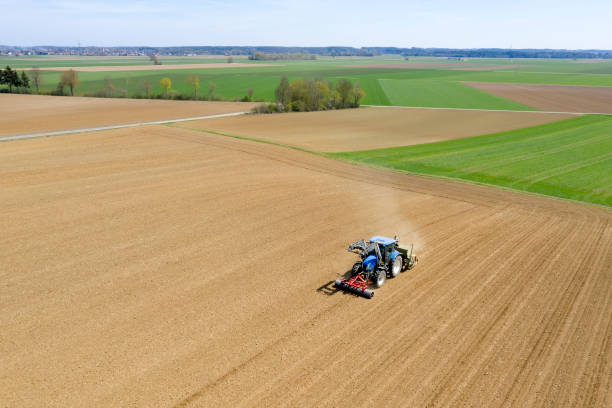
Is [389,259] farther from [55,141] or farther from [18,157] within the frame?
[55,141]

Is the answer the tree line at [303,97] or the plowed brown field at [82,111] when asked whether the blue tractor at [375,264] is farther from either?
the tree line at [303,97]

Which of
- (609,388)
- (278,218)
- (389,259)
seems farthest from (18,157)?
(609,388)

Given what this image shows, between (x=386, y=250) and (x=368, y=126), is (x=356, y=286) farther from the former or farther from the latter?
(x=368, y=126)

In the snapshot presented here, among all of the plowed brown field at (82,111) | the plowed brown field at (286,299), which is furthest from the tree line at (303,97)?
the plowed brown field at (286,299)

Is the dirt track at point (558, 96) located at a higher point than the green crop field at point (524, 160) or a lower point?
higher

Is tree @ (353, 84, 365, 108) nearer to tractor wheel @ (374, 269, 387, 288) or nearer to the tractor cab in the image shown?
the tractor cab

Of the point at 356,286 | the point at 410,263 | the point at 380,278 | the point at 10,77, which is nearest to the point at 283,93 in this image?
the point at 410,263
